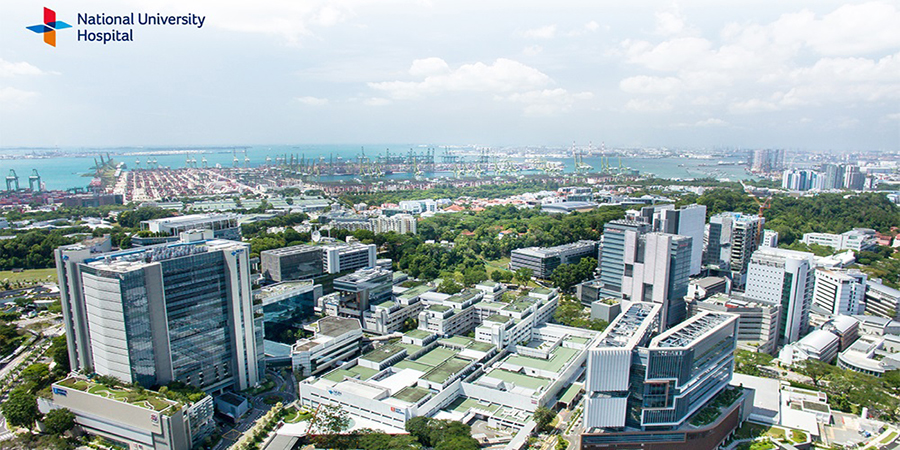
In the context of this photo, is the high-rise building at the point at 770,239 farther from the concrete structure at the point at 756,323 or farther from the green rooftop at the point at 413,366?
the green rooftop at the point at 413,366

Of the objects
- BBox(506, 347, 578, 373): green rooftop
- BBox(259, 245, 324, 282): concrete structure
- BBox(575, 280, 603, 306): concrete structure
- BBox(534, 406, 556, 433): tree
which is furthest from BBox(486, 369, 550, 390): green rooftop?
BBox(259, 245, 324, 282): concrete structure

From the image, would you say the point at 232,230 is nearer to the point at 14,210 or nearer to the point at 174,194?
the point at 14,210

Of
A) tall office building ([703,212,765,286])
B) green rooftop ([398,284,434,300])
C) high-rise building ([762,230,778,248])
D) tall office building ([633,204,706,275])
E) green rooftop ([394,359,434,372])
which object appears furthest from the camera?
high-rise building ([762,230,778,248])

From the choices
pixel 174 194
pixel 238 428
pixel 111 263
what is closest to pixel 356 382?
pixel 238 428

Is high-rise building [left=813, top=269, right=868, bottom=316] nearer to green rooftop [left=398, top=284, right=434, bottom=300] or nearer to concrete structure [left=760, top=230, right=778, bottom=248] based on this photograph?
concrete structure [left=760, top=230, right=778, bottom=248]

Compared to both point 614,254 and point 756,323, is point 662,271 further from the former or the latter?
point 756,323

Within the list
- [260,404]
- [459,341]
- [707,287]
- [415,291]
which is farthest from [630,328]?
[707,287]
